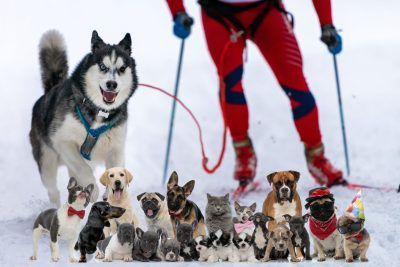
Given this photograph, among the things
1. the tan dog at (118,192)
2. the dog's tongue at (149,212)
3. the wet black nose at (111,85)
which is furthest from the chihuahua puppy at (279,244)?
the wet black nose at (111,85)

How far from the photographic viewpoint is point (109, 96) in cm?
425

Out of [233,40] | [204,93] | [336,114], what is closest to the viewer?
[233,40]

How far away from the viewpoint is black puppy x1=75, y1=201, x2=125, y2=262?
3.11m

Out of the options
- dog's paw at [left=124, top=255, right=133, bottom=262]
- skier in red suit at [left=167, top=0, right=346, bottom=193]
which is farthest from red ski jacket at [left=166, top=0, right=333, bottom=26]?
dog's paw at [left=124, top=255, right=133, bottom=262]

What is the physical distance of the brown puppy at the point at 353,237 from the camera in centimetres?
319

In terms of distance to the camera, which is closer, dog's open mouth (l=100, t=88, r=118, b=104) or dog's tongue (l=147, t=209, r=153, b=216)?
dog's tongue (l=147, t=209, r=153, b=216)

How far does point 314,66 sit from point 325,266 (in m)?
7.15

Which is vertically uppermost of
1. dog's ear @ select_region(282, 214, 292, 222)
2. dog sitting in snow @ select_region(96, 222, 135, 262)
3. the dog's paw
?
dog's ear @ select_region(282, 214, 292, 222)

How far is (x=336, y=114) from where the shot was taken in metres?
8.80

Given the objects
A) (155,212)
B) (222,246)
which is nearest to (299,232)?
(222,246)

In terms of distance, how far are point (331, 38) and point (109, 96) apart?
8.66 ft

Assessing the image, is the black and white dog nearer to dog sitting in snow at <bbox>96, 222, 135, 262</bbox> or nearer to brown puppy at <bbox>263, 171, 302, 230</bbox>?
dog sitting in snow at <bbox>96, 222, 135, 262</bbox>

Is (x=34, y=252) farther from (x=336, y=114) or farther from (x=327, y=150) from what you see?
(x=336, y=114)

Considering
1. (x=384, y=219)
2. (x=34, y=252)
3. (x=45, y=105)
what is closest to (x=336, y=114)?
(x=384, y=219)
